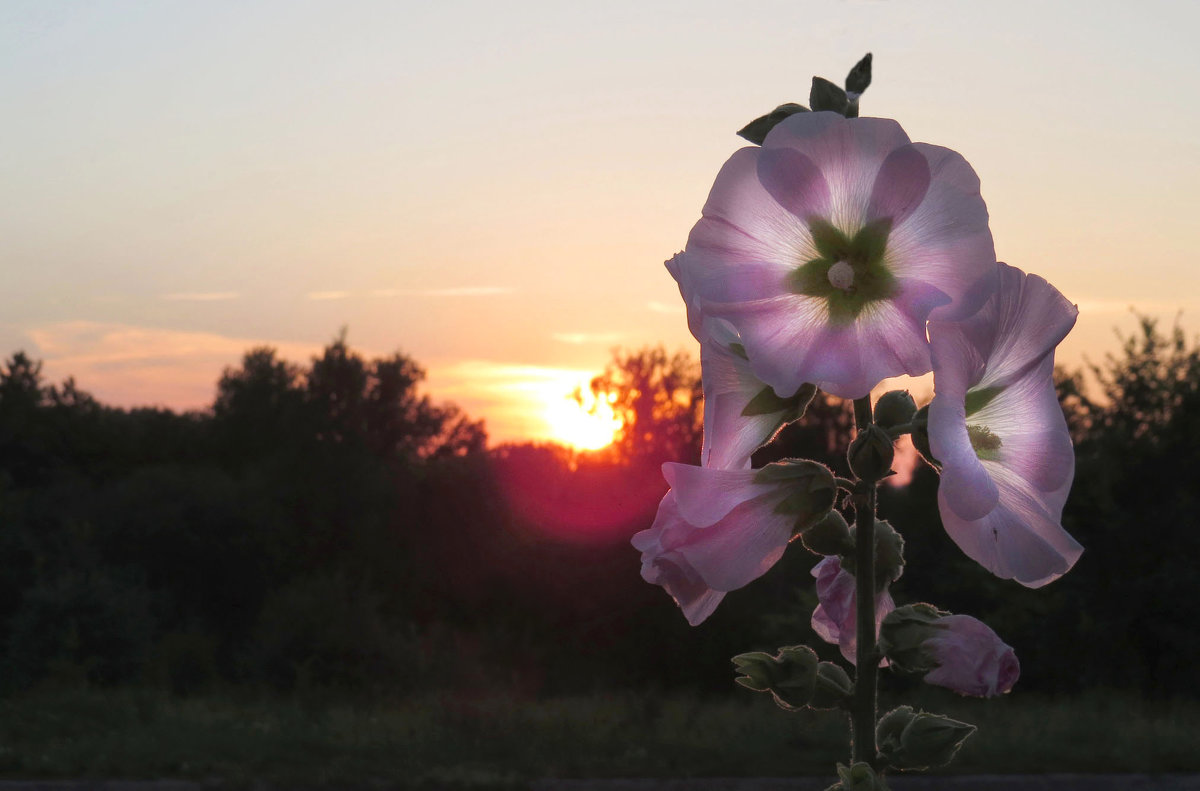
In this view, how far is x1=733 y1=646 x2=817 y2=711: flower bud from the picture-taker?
4.58 feet

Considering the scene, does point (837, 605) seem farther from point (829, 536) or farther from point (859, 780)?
point (859, 780)

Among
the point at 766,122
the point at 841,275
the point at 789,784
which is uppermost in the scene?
the point at 766,122

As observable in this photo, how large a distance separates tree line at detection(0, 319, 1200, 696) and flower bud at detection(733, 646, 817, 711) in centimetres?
1620

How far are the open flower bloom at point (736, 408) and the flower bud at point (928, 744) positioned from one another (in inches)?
15.0

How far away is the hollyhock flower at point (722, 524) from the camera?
4.20 feet

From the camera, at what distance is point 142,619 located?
22594 mm

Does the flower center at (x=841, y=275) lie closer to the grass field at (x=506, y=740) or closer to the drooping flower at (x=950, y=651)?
the drooping flower at (x=950, y=651)

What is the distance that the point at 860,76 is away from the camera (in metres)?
1.51

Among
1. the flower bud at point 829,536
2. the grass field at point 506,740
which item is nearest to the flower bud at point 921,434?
the flower bud at point 829,536

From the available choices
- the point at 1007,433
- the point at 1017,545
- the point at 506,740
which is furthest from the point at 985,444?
the point at 506,740

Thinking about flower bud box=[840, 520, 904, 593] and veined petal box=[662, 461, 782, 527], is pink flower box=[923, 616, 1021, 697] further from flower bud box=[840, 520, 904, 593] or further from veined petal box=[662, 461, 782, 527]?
veined petal box=[662, 461, 782, 527]

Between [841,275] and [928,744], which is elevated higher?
[841,275]

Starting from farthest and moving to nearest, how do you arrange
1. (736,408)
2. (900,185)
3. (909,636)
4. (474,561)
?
(474,561)
(736,408)
(909,636)
(900,185)

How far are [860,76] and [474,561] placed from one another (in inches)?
1206
